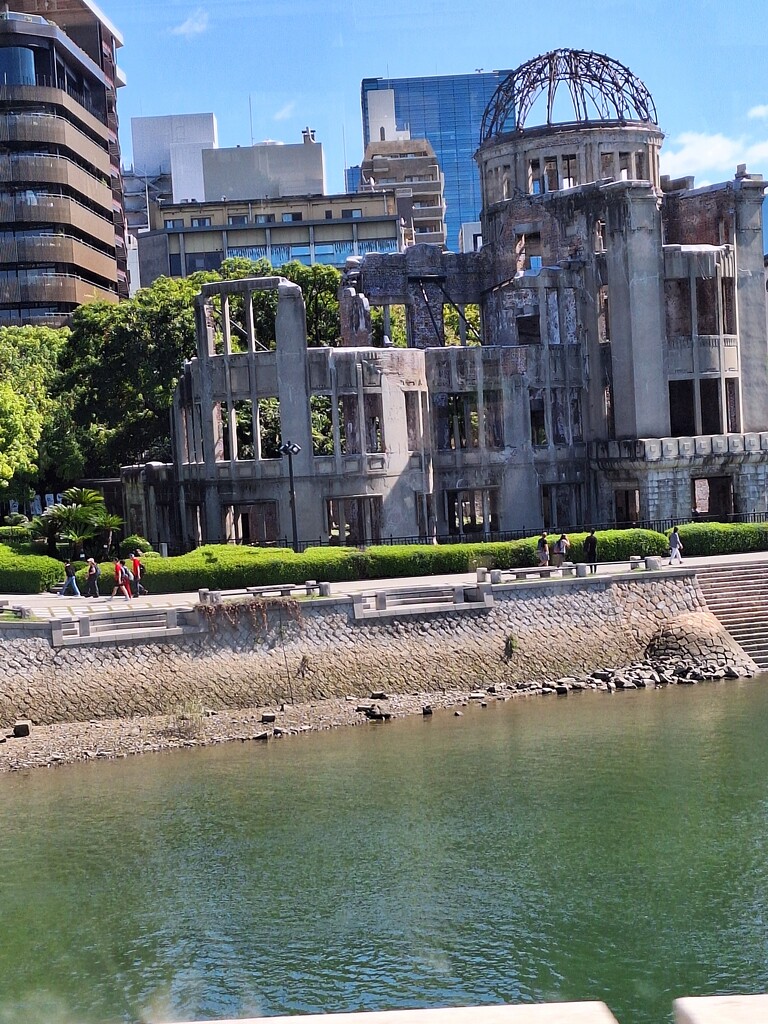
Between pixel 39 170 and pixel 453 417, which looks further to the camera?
pixel 39 170

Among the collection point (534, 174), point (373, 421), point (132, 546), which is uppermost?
point (534, 174)

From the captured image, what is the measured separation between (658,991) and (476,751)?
14.9m

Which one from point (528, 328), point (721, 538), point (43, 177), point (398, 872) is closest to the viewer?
point (398, 872)

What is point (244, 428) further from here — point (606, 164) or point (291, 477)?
point (606, 164)

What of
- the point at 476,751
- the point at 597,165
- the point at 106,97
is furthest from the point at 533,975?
the point at 106,97

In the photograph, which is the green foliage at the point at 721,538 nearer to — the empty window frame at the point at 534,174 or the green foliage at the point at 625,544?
the green foliage at the point at 625,544

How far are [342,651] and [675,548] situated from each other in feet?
42.6

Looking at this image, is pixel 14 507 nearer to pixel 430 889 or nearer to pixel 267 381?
pixel 267 381

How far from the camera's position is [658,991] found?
20.6 m

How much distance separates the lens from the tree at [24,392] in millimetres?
58344

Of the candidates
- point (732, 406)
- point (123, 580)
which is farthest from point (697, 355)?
point (123, 580)

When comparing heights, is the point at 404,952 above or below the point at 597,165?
below

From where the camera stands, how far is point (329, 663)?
41.2 meters

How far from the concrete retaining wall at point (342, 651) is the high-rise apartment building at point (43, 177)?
66.4 meters
